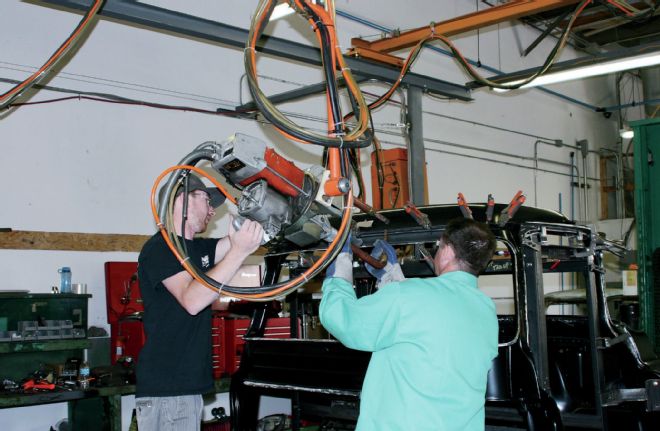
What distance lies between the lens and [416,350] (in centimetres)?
251

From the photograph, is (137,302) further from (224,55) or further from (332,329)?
(332,329)

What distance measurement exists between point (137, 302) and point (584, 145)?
9.52 metres

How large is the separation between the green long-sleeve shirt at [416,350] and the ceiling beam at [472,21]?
3.55 metres

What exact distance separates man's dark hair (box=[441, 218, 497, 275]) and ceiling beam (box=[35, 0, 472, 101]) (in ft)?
9.00

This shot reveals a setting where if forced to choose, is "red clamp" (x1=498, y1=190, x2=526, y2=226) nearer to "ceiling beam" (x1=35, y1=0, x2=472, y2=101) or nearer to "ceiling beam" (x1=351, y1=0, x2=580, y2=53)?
"ceiling beam" (x1=35, y1=0, x2=472, y2=101)

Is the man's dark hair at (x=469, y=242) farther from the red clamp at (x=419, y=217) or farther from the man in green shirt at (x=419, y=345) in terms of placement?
the red clamp at (x=419, y=217)

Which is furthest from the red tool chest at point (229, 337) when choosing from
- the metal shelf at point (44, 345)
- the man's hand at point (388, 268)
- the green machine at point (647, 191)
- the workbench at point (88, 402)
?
the green machine at point (647, 191)

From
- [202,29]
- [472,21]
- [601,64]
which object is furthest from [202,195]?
[601,64]

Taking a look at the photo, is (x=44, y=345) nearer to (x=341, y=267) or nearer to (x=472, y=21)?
(x=341, y=267)

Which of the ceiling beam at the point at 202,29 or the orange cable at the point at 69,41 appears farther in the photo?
the ceiling beam at the point at 202,29

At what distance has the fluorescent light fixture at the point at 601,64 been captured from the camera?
19.4 feet

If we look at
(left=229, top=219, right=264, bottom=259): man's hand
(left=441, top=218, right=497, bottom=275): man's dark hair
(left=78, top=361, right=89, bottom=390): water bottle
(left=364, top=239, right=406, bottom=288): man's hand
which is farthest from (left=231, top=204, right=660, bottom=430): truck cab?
(left=78, top=361, right=89, bottom=390): water bottle

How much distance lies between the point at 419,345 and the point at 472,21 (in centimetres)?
407

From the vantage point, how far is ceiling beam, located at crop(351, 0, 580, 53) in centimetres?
557
